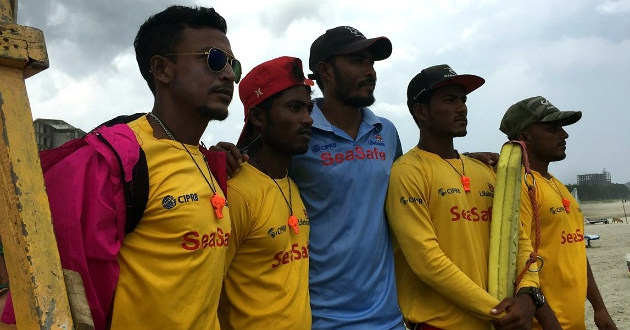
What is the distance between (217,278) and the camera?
266cm

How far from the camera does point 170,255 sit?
2.44 metres

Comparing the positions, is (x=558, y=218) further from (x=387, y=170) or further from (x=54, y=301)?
(x=54, y=301)

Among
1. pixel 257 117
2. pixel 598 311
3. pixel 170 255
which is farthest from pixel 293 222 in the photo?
pixel 598 311

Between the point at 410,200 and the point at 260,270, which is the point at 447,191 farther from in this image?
the point at 260,270

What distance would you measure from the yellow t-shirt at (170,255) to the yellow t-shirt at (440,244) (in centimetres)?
159

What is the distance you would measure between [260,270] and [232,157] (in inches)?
29.6

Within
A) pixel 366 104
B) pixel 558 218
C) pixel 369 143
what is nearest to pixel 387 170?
pixel 369 143

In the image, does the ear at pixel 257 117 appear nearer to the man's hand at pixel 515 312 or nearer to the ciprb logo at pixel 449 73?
the ciprb logo at pixel 449 73

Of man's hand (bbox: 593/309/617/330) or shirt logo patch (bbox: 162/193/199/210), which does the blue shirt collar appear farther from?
man's hand (bbox: 593/309/617/330)

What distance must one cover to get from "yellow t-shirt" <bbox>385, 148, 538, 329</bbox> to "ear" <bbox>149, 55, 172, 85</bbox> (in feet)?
6.13

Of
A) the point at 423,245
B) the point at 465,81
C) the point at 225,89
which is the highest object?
the point at 465,81

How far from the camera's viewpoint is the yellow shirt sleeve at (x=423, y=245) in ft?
11.6

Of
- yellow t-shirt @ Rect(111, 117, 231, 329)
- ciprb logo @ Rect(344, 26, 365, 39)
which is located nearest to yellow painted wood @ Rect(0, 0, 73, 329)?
yellow t-shirt @ Rect(111, 117, 231, 329)

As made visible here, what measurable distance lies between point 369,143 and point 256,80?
3.29 ft
